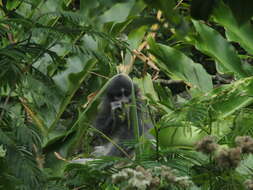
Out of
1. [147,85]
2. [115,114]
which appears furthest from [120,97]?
[147,85]

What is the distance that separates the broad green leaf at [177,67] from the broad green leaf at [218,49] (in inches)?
7.7

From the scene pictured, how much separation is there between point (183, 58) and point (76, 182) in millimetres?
2503

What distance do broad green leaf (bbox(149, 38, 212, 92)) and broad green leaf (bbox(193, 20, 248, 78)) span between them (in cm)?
20

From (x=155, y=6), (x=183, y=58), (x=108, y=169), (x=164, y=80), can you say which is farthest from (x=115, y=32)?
(x=155, y=6)

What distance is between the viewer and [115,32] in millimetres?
4137

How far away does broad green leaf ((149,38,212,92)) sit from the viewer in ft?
13.6

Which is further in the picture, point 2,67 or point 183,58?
point 183,58

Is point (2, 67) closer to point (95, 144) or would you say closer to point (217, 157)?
point (217, 157)

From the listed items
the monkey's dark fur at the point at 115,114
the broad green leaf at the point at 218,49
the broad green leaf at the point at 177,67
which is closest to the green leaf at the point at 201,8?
the broad green leaf at the point at 218,49

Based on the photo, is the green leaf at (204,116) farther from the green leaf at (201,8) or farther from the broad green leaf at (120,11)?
the green leaf at (201,8)

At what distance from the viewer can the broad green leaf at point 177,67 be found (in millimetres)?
4137

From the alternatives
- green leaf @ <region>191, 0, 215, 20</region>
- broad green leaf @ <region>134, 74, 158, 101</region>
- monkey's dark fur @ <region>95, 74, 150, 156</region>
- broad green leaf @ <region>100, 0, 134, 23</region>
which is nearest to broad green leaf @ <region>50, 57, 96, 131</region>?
broad green leaf @ <region>134, 74, 158, 101</region>

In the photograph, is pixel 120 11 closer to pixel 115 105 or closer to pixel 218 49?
pixel 218 49

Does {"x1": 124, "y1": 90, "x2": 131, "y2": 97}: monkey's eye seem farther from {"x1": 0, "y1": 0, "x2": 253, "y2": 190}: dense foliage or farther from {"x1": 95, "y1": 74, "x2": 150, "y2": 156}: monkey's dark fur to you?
{"x1": 0, "y1": 0, "x2": 253, "y2": 190}: dense foliage
